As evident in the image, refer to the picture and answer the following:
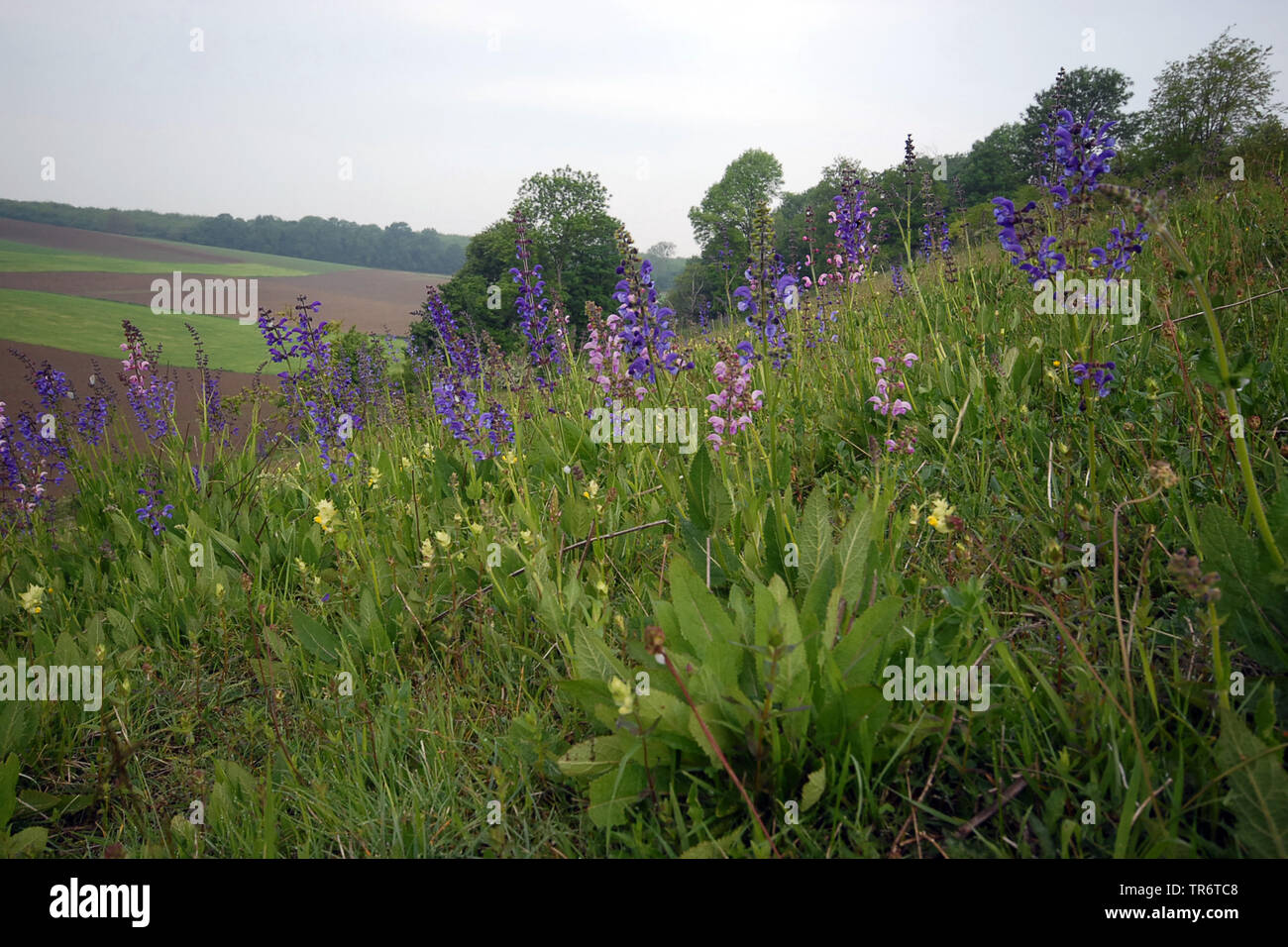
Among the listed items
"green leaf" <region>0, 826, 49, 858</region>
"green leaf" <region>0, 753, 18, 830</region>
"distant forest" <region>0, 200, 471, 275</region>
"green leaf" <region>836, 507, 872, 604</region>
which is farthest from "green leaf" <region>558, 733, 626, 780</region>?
"distant forest" <region>0, 200, 471, 275</region>

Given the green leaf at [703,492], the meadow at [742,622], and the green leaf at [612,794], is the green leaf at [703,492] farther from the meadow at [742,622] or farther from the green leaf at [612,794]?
the green leaf at [612,794]

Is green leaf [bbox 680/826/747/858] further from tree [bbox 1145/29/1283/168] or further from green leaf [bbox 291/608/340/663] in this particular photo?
tree [bbox 1145/29/1283/168]

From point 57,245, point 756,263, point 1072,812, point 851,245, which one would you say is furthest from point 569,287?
point 1072,812

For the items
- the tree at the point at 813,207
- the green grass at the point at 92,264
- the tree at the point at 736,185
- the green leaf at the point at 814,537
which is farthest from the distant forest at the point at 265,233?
the green leaf at the point at 814,537

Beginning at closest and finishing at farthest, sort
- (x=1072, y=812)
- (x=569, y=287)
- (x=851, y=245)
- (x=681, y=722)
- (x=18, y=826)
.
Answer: (x=1072, y=812) → (x=681, y=722) → (x=18, y=826) → (x=851, y=245) → (x=569, y=287)

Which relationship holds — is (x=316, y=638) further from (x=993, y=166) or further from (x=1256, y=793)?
(x=993, y=166)
